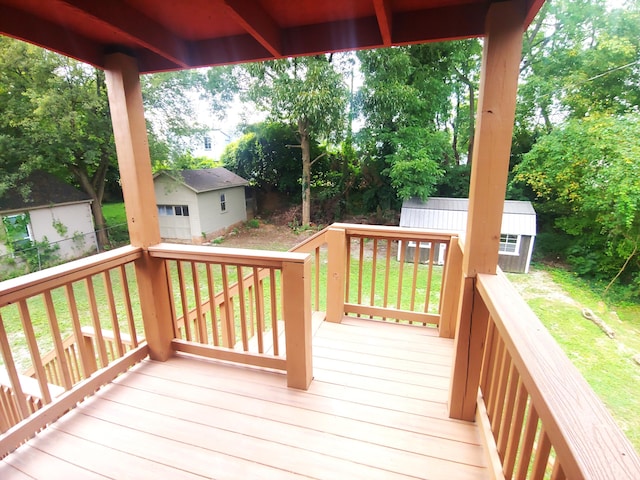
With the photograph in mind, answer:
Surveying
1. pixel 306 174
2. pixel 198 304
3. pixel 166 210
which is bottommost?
pixel 166 210

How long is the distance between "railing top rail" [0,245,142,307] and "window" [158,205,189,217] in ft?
35.6

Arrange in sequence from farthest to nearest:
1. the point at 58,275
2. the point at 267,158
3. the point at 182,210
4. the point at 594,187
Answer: the point at 267,158, the point at 182,210, the point at 594,187, the point at 58,275

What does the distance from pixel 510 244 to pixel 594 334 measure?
3265 millimetres

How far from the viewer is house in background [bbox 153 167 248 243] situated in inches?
469

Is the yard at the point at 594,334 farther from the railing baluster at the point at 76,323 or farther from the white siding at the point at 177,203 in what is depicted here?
the white siding at the point at 177,203

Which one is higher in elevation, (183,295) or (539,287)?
(183,295)

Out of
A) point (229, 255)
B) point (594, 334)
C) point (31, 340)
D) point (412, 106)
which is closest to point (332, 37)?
point (229, 255)

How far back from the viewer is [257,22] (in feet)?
5.27

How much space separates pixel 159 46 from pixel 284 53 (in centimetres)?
75

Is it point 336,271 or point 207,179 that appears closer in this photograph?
point 336,271

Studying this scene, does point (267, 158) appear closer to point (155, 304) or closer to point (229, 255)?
point (155, 304)

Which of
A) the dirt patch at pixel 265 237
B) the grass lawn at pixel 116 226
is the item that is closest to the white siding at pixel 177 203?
the dirt patch at pixel 265 237

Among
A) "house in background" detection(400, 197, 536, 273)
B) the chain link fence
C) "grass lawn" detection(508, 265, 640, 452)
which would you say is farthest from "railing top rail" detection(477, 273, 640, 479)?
the chain link fence

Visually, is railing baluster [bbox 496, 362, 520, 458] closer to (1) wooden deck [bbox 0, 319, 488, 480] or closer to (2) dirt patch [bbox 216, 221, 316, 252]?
(1) wooden deck [bbox 0, 319, 488, 480]
